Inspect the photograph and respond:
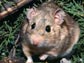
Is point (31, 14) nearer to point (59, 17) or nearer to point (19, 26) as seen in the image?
point (59, 17)

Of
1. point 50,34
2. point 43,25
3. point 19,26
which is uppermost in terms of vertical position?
point 43,25

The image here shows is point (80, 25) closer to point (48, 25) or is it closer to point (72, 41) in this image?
point (72, 41)

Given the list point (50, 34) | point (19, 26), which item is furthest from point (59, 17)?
point (19, 26)

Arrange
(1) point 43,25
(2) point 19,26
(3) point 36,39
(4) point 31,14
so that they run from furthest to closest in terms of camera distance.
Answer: (2) point 19,26, (4) point 31,14, (1) point 43,25, (3) point 36,39

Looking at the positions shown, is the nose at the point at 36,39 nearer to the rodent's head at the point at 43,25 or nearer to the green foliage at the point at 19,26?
the rodent's head at the point at 43,25

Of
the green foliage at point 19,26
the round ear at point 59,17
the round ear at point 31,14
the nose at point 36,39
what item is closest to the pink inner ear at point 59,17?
the round ear at point 59,17

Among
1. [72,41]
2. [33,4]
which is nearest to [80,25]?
[72,41]
